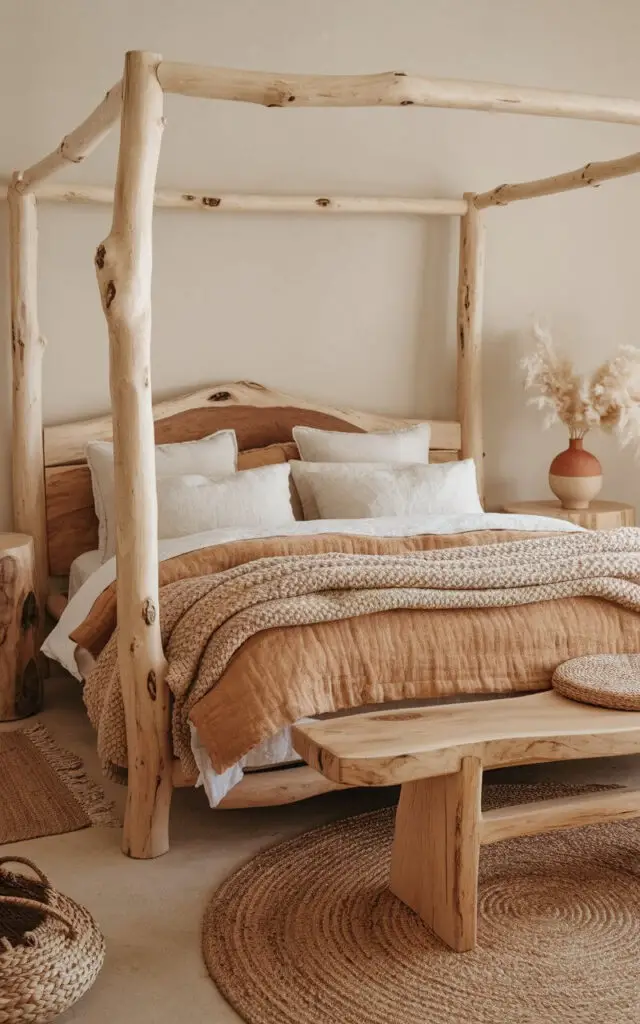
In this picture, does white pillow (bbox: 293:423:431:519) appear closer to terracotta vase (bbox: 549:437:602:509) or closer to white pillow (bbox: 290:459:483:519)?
white pillow (bbox: 290:459:483:519)

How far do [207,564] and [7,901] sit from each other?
4.09 feet

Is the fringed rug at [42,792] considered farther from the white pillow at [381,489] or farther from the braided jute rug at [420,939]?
the white pillow at [381,489]

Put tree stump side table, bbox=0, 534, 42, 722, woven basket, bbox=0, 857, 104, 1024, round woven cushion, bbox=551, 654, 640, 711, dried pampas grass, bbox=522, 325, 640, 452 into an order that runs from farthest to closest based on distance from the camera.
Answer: dried pampas grass, bbox=522, 325, 640, 452 → tree stump side table, bbox=0, 534, 42, 722 → round woven cushion, bbox=551, 654, 640, 711 → woven basket, bbox=0, 857, 104, 1024

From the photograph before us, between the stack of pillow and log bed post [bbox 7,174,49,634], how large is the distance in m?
0.21

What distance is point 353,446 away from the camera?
14.7ft

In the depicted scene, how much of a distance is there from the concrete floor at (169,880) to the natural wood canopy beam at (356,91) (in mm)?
1786

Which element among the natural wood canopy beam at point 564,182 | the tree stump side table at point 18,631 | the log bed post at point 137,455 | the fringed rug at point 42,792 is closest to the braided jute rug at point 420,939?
the log bed post at point 137,455

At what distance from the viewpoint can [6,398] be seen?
4207mm

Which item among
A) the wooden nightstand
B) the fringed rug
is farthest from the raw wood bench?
the wooden nightstand

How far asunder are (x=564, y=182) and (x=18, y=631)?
255 centimetres

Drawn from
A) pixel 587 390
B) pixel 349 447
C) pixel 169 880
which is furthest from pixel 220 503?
pixel 587 390

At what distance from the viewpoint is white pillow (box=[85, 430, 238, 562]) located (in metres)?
4.08

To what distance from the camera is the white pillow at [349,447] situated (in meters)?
4.43

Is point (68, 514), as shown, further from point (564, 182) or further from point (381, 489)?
point (564, 182)
